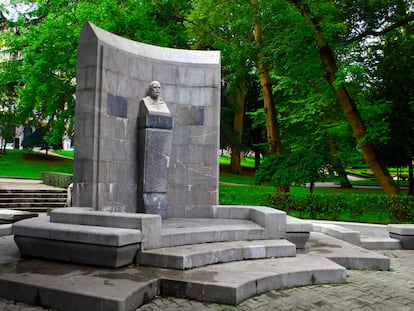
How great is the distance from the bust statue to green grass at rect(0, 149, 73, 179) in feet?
90.0

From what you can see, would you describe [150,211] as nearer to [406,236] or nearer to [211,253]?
[211,253]

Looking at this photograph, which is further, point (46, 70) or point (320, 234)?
point (46, 70)

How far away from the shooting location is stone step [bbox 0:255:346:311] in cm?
473

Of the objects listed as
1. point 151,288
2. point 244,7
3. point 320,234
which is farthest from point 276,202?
point 151,288

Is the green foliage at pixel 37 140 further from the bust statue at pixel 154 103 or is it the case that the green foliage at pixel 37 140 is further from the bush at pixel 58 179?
the bust statue at pixel 154 103

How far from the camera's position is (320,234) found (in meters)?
A: 10.5

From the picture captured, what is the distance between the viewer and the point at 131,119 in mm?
9047

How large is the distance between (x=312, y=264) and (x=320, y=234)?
394 cm

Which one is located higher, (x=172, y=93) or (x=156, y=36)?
(x=156, y=36)

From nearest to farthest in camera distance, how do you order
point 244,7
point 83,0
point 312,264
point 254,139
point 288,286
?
point 288,286 → point 312,264 → point 244,7 → point 83,0 → point 254,139

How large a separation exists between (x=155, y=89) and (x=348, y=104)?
997 cm

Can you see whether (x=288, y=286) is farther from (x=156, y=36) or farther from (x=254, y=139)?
(x=254, y=139)

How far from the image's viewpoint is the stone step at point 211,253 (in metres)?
6.04

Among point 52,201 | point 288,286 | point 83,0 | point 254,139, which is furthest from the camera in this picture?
point 254,139
